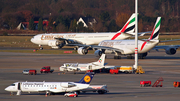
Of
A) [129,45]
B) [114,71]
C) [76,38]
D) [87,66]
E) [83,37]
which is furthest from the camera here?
[76,38]

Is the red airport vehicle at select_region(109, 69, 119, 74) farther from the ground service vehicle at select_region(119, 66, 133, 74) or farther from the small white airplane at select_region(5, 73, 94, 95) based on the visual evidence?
the small white airplane at select_region(5, 73, 94, 95)

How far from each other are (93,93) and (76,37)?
7237 centimetres

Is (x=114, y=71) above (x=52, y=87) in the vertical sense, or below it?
above

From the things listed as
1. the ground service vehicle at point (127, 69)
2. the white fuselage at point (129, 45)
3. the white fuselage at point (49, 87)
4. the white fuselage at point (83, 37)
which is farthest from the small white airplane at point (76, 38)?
the white fuselage at point (49, 87)

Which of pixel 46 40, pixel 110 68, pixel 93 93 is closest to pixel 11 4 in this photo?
pixel 46 40

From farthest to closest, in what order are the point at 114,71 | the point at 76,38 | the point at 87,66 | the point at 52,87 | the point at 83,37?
the point at 76,38, the point at 83,37, the point at 114,71, the point at 87,66, the point at 52,87

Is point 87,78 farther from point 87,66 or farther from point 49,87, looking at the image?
point 87,66

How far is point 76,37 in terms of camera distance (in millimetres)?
103625

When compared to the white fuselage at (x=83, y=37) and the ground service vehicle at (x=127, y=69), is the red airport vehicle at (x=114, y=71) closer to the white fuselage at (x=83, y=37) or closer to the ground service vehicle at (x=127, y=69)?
the ground service vehicle at (x=127, y=69)

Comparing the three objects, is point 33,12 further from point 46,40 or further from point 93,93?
point 93,93

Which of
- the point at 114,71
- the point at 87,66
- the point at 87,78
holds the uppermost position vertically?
the point at 87,66

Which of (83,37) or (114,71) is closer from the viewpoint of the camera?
(114,71)

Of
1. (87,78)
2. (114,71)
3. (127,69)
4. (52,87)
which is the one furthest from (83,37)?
(52,87)

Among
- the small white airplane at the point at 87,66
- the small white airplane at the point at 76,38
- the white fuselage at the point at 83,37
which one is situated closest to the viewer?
the small white airplane at the point at 87,66
